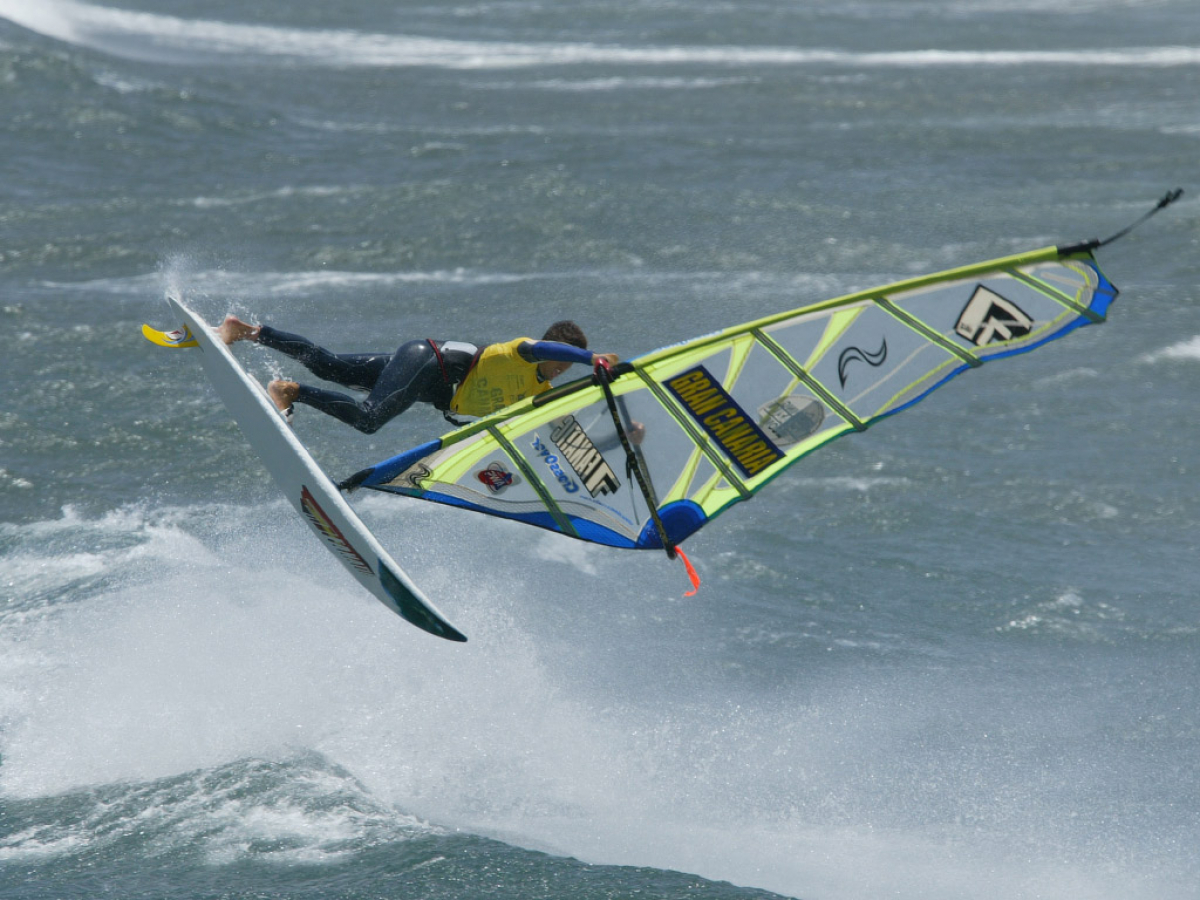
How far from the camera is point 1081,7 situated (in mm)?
38844

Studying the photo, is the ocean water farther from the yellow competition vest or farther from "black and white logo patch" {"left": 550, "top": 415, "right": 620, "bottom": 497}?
the yellow competition vest

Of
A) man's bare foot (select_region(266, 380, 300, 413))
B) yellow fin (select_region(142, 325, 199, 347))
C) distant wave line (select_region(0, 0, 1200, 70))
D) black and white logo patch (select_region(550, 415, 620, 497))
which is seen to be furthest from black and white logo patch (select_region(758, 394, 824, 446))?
distant wave line (select_region(0, 0, 1200, 70))

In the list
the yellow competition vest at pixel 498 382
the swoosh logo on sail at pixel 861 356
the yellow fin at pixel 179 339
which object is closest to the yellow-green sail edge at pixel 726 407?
the swoosh logo on sail at pixel 861 356

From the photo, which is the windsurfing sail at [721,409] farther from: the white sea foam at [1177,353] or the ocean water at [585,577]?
the white sea foam at [1177,353]

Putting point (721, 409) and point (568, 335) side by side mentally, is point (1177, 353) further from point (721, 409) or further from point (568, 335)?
point (568, 335)

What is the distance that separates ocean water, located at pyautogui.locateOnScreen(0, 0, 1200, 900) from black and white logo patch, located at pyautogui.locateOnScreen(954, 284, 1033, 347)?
2.95 meters

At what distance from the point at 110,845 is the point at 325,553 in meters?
3.40

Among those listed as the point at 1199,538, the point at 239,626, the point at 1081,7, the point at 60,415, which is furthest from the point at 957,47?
the point at 239,626

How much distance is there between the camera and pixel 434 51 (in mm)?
32750

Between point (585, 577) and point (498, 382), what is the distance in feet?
10.5

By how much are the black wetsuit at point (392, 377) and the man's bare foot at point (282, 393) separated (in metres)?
0.06

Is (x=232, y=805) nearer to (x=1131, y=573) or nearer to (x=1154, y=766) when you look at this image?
(x=1154, y=766)

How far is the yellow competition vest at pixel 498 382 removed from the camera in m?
7.57

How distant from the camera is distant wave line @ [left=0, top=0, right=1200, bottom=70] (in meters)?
31.0
